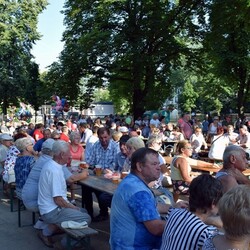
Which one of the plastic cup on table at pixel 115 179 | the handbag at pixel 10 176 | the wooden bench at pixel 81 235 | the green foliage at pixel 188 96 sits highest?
the green foliage at pixel 188 96

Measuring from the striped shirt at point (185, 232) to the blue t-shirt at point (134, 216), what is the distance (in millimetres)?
293

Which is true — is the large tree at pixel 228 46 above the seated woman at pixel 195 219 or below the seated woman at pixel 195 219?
above

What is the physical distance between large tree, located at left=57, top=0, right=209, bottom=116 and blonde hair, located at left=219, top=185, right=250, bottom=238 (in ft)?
65.4

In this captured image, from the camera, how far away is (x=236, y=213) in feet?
6.54

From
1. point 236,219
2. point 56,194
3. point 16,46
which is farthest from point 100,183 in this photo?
point 16,46

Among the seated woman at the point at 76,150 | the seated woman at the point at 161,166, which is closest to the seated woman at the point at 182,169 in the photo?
the seated woman at the point at 161,166

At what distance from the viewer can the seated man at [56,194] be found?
4438mm

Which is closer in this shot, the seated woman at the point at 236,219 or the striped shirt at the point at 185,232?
the seated woman at the point at 236,219

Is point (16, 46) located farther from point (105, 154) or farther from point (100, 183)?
point (100, 183)

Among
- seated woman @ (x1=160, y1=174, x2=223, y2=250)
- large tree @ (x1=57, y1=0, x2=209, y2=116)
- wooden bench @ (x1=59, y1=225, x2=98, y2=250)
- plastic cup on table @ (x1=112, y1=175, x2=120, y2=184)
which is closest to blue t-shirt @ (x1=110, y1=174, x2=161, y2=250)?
seated woman @ (x1=160, y1=174, x2=223, y2=250)

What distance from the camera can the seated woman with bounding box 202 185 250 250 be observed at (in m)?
1.99

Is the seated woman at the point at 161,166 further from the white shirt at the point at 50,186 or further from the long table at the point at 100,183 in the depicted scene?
the white shirt at the point at 50,186

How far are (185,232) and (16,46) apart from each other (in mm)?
31694

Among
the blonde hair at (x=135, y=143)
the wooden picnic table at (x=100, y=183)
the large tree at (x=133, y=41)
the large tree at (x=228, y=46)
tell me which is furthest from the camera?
the large tree at (x=133, y=41)
